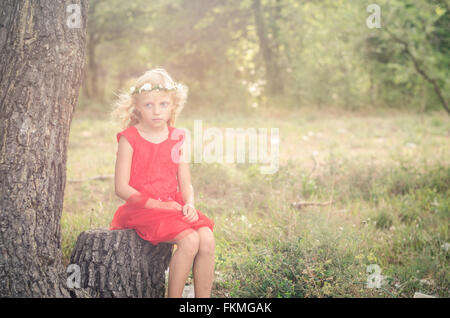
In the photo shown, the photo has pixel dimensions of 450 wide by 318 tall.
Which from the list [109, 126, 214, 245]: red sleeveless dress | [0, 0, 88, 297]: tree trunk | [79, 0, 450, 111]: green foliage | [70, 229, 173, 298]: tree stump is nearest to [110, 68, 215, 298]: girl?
[109, 126, 214, 245]: red sleeveless dress

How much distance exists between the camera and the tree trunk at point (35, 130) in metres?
2.41

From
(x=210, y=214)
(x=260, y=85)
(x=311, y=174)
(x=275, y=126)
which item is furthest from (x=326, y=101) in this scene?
(x=210, y=214)

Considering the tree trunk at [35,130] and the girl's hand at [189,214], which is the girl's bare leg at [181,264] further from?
the tree trunk at [35,130]

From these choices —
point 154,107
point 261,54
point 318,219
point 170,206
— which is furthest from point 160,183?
point 261,54

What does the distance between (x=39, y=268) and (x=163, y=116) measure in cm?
122

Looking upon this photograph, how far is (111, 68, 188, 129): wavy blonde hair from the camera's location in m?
2.88

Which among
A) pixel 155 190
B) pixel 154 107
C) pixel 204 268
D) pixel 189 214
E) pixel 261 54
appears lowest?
pixel 204 268

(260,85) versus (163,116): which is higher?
(260,85)

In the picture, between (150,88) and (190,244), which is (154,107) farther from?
(190,244)

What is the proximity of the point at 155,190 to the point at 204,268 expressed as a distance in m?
0.64

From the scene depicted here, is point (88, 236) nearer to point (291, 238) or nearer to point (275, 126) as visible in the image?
point (291, 238)

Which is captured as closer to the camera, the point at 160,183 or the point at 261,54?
the point at 160,183

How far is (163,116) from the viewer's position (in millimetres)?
2863

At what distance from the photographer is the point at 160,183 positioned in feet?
9.39
